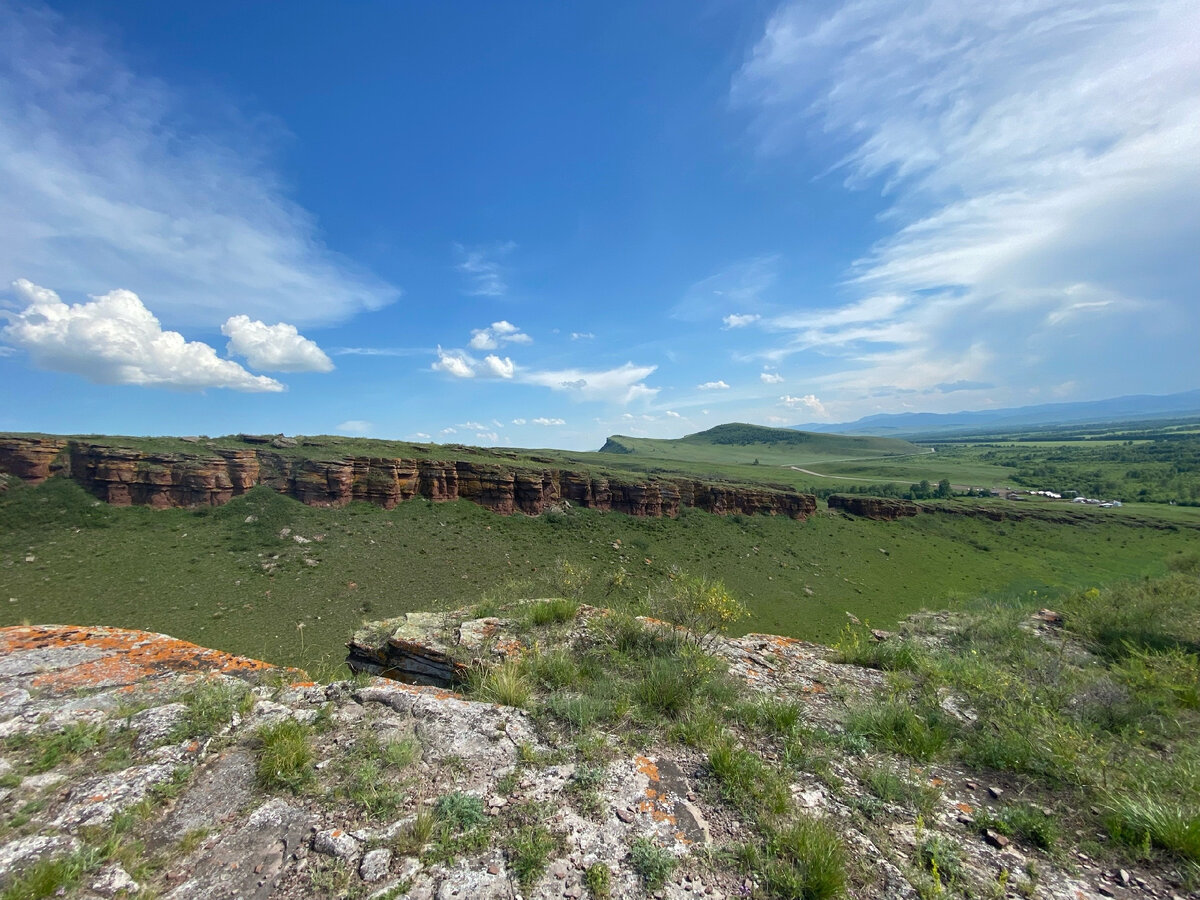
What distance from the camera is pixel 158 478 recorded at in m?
33.1

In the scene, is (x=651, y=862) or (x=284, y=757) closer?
(x=651, y=862)

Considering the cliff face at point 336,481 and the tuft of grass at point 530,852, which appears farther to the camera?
the cliff face at point 336,481

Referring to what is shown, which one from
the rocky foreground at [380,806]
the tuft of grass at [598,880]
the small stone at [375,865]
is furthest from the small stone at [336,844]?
the tuft of grass at [598,880]

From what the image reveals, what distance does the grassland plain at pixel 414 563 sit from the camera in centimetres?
2317

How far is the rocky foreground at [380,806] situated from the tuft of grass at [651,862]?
0.04ft

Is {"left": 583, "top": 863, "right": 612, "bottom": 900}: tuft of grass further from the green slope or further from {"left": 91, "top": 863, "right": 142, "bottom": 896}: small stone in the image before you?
the green slope

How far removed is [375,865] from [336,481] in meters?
39.6

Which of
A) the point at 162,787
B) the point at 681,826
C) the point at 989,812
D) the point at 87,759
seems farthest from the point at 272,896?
the point at 989,812

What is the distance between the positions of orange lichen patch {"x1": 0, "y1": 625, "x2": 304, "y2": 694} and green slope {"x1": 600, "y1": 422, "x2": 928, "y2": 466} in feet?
475

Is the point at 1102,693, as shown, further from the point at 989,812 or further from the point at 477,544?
the point at 477,544

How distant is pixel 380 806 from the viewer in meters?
3.51

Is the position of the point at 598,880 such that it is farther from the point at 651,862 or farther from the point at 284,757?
the point at 284,757

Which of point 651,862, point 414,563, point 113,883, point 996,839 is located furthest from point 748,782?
point 414,563

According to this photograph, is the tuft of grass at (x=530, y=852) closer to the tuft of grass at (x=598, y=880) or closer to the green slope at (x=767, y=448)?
the tuft of grass at (x=598, y=880)
